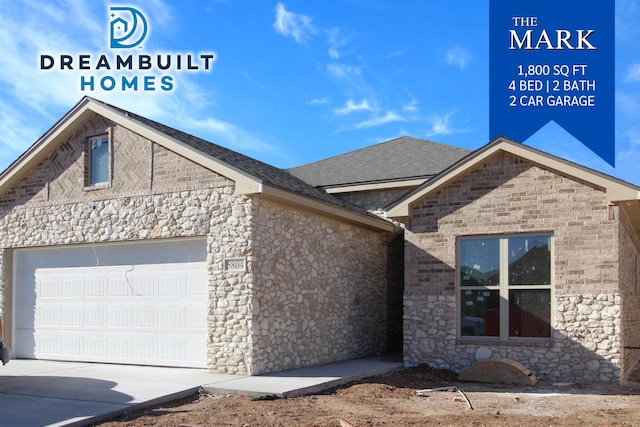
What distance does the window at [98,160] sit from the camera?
1388cm

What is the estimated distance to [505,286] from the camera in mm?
12977

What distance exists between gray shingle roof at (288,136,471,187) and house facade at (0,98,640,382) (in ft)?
8.91

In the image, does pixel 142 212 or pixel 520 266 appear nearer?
pixel 520 266

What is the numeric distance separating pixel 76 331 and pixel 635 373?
11717 mm

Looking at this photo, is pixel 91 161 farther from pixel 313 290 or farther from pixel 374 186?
pixel 374 186

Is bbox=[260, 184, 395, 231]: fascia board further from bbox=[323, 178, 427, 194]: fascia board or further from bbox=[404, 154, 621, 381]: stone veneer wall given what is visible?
bbox=[404, 154, 621, 381]: stone veneer wall

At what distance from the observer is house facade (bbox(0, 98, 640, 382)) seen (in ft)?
39.8

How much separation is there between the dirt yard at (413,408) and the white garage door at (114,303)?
2.68 meters

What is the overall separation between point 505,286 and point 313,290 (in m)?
3.76

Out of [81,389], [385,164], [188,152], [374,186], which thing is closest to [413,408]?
[81,389]

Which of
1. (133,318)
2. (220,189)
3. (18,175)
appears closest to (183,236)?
(220,189)

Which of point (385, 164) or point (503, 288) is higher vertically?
point (385, 164)

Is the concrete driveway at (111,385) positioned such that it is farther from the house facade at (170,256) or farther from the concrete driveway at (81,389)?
the house facade at (170,256)

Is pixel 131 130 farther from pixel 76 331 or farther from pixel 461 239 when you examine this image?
pixel 461 239
